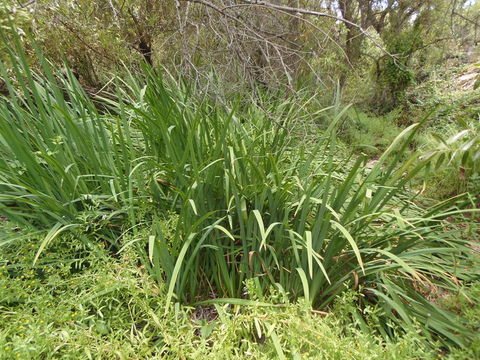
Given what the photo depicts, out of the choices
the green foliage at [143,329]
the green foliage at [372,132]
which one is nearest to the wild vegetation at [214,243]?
the green foliage at [143,329]

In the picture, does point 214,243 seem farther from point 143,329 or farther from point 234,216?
point 143,329

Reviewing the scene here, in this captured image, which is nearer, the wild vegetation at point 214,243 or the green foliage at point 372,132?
the wild vegetation at point 214,243

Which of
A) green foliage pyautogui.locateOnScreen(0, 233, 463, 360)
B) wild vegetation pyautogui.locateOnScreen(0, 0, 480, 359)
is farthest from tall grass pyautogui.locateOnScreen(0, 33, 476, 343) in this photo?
green foliage pyautogui.locateOnScreen(0, 233, 463, 360)

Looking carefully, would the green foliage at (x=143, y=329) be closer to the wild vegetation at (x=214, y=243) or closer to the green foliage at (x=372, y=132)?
the wild vegetation at (x=214, y=243)

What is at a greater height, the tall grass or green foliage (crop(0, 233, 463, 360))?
the tall grass

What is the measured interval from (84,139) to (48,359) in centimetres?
102

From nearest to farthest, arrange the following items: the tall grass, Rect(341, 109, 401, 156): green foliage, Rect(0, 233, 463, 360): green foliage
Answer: Rect(0, 233, 463, 360): green foliage, the tall grass, Rect(341, 109, 401, 156): green foliage

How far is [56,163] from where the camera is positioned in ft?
4.55

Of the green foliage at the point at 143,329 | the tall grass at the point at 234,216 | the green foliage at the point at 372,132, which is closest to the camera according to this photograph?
the green foliage at the point at 143,329

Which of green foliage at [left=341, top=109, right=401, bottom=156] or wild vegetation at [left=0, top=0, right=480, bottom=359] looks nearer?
wild vegetation at [left=0, top=0, right=480, bottom=359]

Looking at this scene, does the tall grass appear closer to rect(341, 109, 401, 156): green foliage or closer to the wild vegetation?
the wild vegetation

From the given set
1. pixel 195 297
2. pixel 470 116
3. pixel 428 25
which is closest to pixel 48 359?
pixel 195 297

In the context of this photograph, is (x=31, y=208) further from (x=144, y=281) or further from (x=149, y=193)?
(x=144, y=281)

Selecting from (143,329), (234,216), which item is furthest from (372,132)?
(143,329)
